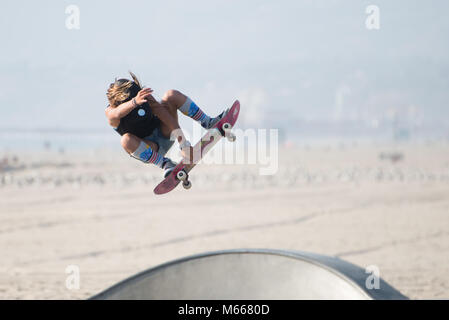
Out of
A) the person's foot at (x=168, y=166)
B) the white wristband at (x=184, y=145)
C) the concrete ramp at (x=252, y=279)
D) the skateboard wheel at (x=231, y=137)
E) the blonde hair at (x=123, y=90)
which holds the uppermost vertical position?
the blonde hair at (x=123, y=90)

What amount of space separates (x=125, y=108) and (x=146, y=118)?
27 cm

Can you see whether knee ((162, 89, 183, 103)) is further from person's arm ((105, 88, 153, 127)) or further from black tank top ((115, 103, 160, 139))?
person's arm ((105, 88, 153, 127))

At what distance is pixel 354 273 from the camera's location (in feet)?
27.3

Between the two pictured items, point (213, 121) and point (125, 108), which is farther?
point (213, 121)

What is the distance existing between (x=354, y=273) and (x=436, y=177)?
4861cm

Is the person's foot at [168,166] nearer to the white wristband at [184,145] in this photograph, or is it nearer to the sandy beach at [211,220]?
the white wristband at [184,145]

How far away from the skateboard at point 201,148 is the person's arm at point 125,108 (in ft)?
2.87

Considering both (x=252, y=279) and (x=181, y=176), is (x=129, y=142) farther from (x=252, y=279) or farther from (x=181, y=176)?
(x=252, y=279)

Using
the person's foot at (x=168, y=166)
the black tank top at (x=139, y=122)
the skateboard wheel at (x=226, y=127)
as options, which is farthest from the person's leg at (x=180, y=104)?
the person's foot at (x=168, y=166)

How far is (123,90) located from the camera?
5.09 meters

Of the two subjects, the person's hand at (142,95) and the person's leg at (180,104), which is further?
the person's leg at (180,104)

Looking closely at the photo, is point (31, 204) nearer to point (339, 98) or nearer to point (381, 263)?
point (381, 263)

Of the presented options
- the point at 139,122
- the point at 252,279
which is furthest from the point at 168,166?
the point at 252,279

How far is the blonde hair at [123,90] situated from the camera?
507cm
